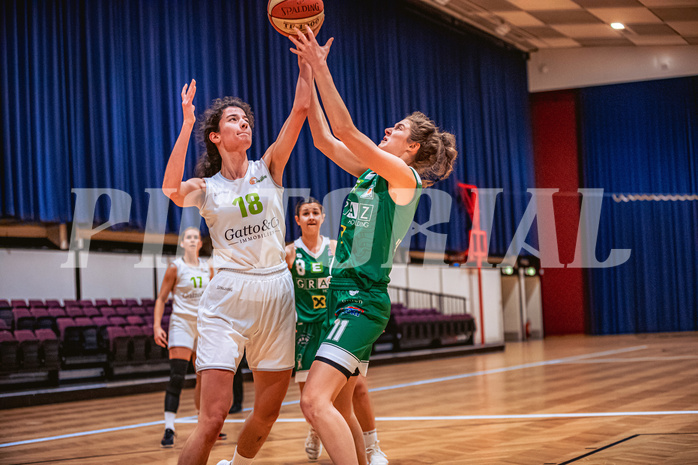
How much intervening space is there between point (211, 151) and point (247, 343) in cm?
89

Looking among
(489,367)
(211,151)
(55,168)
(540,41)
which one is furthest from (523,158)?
(211,151)

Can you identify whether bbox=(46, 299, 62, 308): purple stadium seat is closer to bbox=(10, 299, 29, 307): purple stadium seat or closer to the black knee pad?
bbox=(10, 299, 29, 307): purple stadium seat

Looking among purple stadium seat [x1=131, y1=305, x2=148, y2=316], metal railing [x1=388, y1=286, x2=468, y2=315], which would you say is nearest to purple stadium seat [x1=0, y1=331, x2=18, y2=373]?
purple stadium seat [x1=131, y1=305, x2=148, y2=316]

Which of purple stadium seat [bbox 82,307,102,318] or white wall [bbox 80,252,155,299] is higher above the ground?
white wall [bbox 80,252,155,299]

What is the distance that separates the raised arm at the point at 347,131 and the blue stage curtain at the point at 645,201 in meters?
16.8

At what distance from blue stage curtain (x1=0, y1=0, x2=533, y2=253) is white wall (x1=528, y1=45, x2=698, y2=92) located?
2.93 metres

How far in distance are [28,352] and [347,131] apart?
6.44 m

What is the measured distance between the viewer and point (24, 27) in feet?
32.1

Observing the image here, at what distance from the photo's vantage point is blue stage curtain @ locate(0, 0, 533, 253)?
966 cm

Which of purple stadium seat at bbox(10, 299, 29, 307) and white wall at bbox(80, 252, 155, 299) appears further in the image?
white wall at bbox(80, 252, 155, 299)

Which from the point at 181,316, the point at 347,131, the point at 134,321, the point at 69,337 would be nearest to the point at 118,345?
the point at 69,337

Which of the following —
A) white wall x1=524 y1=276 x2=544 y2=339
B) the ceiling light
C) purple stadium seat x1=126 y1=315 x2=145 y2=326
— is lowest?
white wall x1=524 y1=276 x2=544 y2=339

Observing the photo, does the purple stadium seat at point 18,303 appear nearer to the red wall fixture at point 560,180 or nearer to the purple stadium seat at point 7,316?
the purple stadium seat at point 7,316

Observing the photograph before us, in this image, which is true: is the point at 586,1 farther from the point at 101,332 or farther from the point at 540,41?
the point at 101,332
